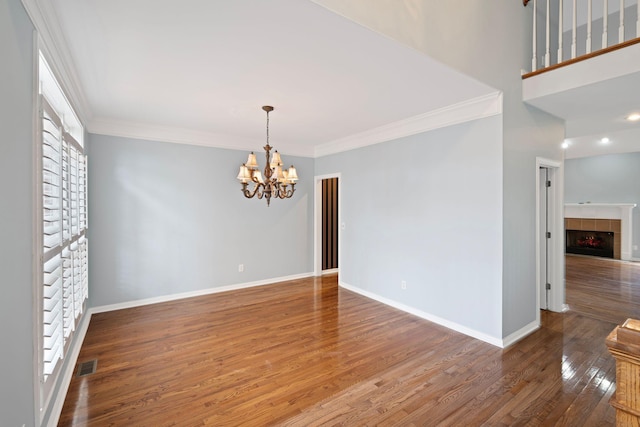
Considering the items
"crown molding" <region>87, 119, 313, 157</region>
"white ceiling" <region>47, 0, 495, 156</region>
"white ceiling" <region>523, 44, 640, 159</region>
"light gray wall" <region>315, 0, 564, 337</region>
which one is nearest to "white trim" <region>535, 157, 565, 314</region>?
"light gray wall" <region>315, 0, 564, 337</region>

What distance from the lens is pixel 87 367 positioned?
2699 mm

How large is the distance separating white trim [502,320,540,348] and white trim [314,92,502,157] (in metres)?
2.43

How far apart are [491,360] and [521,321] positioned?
85cm

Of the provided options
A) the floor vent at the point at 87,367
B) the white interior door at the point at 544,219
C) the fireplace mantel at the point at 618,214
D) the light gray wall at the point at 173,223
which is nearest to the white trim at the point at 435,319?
the white interior door at the point at 544,219

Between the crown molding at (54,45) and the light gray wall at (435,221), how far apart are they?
3694mm

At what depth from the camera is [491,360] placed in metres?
2.83

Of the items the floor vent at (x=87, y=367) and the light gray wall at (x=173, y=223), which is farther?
the light gray wall at (x=173, y=223)

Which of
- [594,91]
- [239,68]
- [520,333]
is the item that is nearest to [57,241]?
[239,68]

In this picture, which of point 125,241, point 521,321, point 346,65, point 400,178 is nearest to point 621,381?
point 346,65

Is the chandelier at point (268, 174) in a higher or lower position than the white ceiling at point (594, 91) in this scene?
lower

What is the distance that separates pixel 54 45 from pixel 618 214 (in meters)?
11.1

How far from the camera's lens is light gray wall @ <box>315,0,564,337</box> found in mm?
2367

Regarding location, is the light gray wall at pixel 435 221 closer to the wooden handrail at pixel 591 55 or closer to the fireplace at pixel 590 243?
the wooden handrail at pixel 591 55

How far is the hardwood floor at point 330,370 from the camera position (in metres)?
2.11
